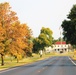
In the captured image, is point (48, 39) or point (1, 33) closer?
point (1, 33)

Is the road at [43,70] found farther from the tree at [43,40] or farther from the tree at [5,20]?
the tree at [43,40]

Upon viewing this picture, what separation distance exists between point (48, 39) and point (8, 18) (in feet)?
395

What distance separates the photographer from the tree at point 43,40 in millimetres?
168375

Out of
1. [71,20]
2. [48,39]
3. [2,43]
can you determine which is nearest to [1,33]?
[2,43]

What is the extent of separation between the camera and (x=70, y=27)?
6259 centimetres

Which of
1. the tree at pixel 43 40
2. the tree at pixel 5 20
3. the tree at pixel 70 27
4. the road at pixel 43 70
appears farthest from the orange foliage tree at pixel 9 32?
the tree at pixel 43 40

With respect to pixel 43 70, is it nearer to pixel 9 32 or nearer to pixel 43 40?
pixel 9 32

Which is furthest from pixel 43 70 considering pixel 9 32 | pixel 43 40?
pixel 43 40

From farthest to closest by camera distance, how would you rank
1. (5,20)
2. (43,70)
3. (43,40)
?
(43,40)
(5,20)
(43,70)

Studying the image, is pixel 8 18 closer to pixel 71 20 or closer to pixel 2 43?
pixel 2 43

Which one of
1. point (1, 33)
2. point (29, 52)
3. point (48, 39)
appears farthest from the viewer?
point (48, 39)

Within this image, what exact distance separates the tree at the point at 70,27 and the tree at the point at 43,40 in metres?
103

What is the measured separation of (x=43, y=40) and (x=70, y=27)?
112629 mm

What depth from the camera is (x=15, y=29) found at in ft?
203
